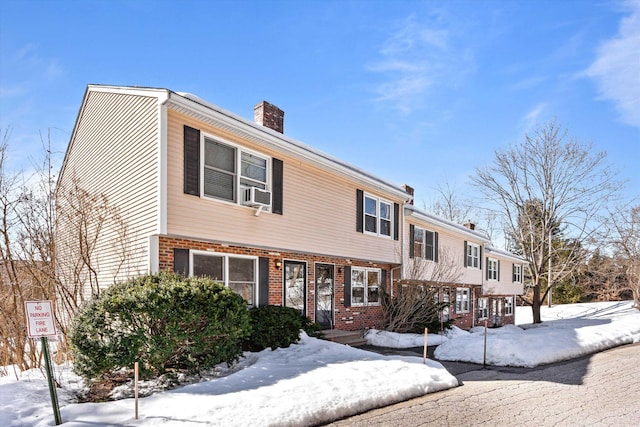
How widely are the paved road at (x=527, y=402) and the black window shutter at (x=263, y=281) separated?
16.4ft

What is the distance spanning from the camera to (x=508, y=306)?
31203 mm

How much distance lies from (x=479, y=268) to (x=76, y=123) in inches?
839

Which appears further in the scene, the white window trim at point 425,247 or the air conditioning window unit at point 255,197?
the white window trim at point 425,247

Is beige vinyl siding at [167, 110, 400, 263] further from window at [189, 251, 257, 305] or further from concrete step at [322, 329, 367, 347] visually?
concrete step at [322, 329, 367, 347]

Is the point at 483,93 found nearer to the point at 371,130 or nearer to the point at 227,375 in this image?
the point at 371,130

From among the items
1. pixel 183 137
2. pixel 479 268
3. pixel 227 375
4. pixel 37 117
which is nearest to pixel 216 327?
pixel 227 375

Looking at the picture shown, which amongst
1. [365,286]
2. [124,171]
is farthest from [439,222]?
[124,171]

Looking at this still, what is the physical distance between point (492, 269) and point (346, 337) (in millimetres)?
17566

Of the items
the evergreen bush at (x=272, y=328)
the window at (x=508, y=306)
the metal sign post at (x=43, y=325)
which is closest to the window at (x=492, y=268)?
the window at (x=508, y=306)

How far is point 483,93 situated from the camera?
528 inches

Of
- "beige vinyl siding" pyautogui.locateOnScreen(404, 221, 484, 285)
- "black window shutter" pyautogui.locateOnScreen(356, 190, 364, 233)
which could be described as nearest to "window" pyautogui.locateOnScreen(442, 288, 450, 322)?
"beige vinyl siding" pyautogui.locateOnScreen(404, 221, 484, 285)

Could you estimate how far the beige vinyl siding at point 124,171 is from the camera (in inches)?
360

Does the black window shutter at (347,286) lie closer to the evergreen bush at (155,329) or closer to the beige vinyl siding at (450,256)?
the beige vinyl siding at (450,256)

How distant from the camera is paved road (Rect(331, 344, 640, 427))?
6.13m
